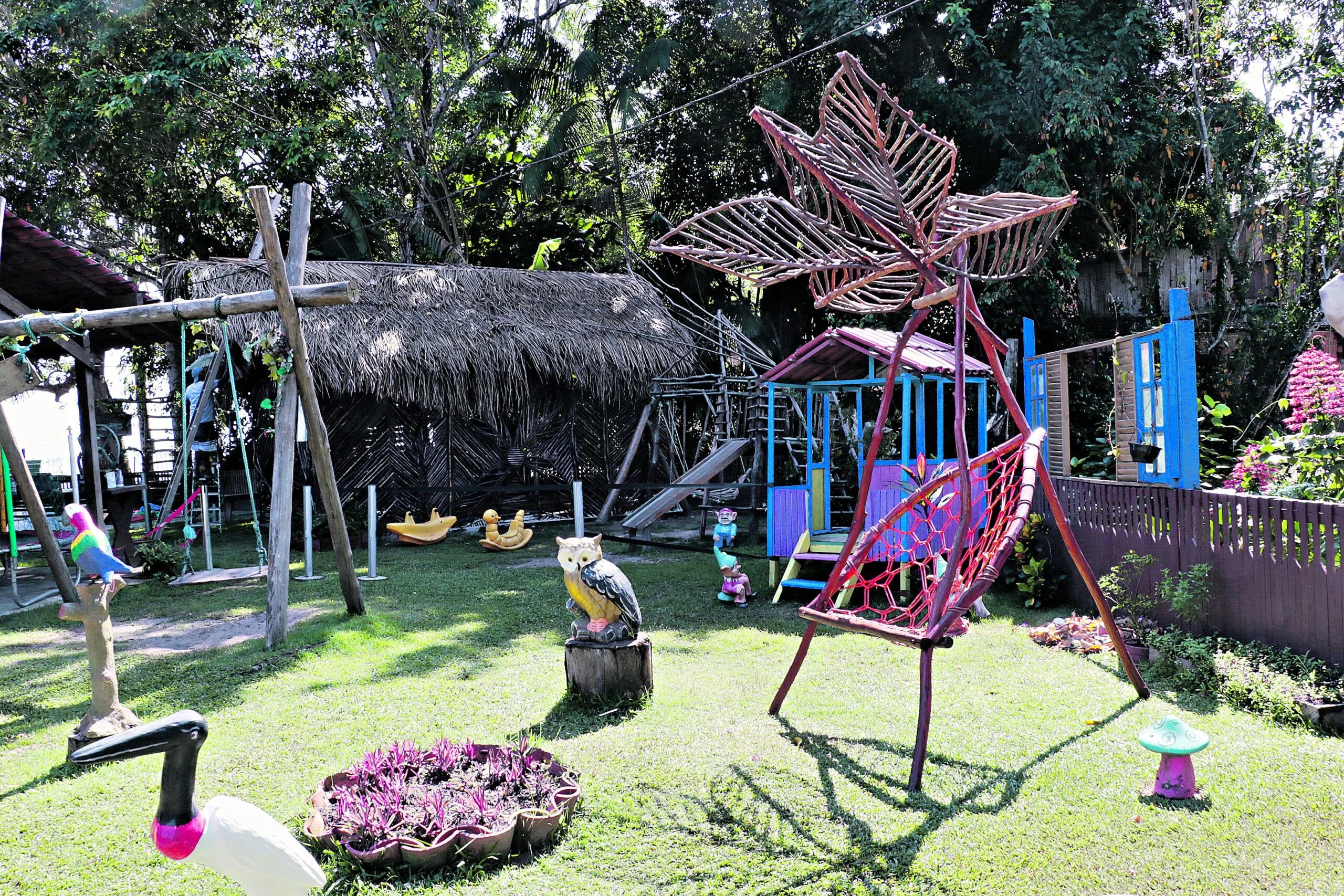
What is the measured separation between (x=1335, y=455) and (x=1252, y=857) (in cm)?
337

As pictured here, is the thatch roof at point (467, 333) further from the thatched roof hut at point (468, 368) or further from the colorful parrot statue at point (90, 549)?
the colorful parrot statue at point (90, 549)

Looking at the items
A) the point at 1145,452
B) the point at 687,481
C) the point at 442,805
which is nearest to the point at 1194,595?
the point at 1145,452

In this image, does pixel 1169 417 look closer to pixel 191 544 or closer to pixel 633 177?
pixel 191 544

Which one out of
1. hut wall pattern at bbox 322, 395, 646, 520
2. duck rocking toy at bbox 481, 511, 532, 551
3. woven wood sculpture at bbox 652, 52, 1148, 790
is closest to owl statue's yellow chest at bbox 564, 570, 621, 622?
woven wood sculpture at bbox 652, 52, 1148, 790

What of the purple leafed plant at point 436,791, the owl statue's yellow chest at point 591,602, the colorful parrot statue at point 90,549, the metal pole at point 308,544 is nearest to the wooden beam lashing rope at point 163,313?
the colorful parrot statue at point 90,549

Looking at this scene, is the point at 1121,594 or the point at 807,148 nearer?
the point at 807,148

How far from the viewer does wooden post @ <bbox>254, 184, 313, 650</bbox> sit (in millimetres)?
6797

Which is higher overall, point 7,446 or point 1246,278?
point 1246,278

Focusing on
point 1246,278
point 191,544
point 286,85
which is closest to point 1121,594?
point 1246,278

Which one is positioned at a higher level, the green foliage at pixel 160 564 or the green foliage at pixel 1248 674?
the green foliage at pixel 160 564

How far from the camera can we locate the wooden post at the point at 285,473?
680 cm

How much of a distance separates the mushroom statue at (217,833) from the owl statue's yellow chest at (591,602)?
2756mm

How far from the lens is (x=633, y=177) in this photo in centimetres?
1988

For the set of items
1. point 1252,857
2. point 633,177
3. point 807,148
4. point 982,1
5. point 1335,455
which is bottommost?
point 1252,857
